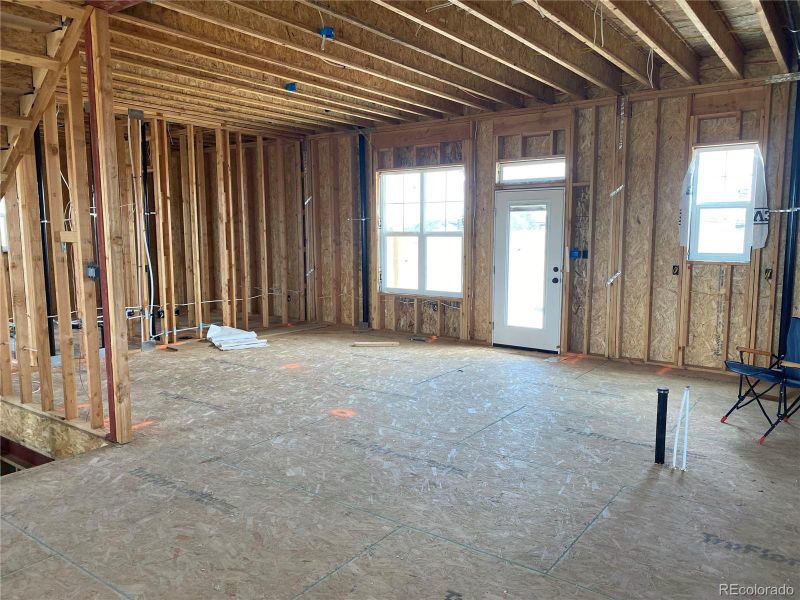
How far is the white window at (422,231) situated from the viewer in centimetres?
819

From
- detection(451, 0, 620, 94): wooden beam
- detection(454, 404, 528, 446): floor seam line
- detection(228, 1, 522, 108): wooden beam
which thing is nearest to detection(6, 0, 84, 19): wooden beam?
detection(228, 1, 522, 108): wooden beam

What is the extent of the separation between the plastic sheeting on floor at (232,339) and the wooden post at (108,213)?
3.47 m

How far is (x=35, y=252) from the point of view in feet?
15.4

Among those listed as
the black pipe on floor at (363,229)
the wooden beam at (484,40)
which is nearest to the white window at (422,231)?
the black pipe on floor at (363,229)

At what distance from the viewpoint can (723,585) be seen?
2576 millimetres

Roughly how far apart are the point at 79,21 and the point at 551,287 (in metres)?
5.62

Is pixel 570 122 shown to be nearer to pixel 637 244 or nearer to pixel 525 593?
pixel 637 244

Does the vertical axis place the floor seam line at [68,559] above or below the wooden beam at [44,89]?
below

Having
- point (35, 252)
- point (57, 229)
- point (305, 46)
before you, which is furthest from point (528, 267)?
point (35, 252)

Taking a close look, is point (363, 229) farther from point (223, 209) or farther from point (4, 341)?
point (4, 341)

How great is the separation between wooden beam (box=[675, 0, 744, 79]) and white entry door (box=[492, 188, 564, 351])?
7.28 feet

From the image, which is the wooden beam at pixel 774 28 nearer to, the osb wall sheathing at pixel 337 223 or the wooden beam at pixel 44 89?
the wooden beam at pixel 44 89

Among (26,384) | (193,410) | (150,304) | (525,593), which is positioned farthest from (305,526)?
(150,304)

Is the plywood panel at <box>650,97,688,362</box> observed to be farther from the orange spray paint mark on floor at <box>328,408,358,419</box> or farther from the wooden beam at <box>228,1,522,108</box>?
the orange spray paint mark on floor at <box>328,408,358,419</box>
